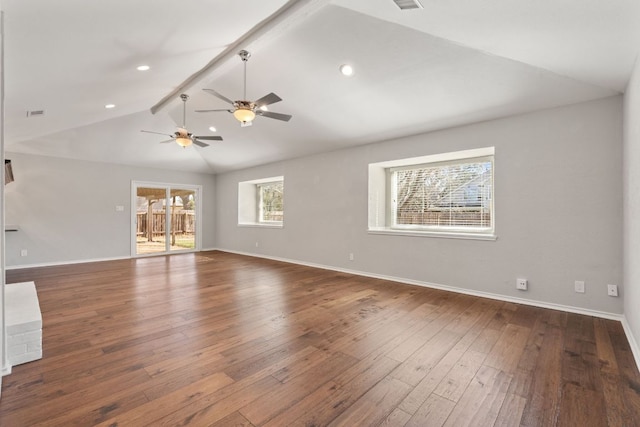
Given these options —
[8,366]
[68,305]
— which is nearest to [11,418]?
[8,366]

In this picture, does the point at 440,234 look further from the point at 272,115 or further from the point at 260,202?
the point at 260,202

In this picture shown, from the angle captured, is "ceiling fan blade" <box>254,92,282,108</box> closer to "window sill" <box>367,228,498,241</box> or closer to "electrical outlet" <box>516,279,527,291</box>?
"window sill" <box>367,228,498,241</box>

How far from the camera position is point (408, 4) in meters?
2.21

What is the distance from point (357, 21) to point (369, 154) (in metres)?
2.67

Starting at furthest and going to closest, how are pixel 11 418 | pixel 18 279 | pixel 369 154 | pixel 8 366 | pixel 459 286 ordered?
pixel 369 154 < pixel 18 279 < pixel 459 286 < pixel 8 366 < pixel 11 418

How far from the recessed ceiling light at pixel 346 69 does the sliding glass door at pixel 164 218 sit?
21.1ft

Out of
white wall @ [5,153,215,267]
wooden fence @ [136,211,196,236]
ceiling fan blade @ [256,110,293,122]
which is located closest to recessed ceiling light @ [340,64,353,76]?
ceiling fan blade @ [256,110,293,122]

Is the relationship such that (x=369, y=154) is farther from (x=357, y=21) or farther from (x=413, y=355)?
(x=413, y=355)

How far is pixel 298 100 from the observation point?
14.5 feet

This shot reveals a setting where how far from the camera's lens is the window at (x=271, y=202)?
7.88m


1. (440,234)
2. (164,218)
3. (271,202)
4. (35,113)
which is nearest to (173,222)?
(164,218)

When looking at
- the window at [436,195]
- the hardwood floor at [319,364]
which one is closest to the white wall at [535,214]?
the window at [436,195]

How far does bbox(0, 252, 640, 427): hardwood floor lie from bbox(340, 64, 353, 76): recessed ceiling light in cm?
287

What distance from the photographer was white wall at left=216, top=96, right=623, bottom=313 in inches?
125
